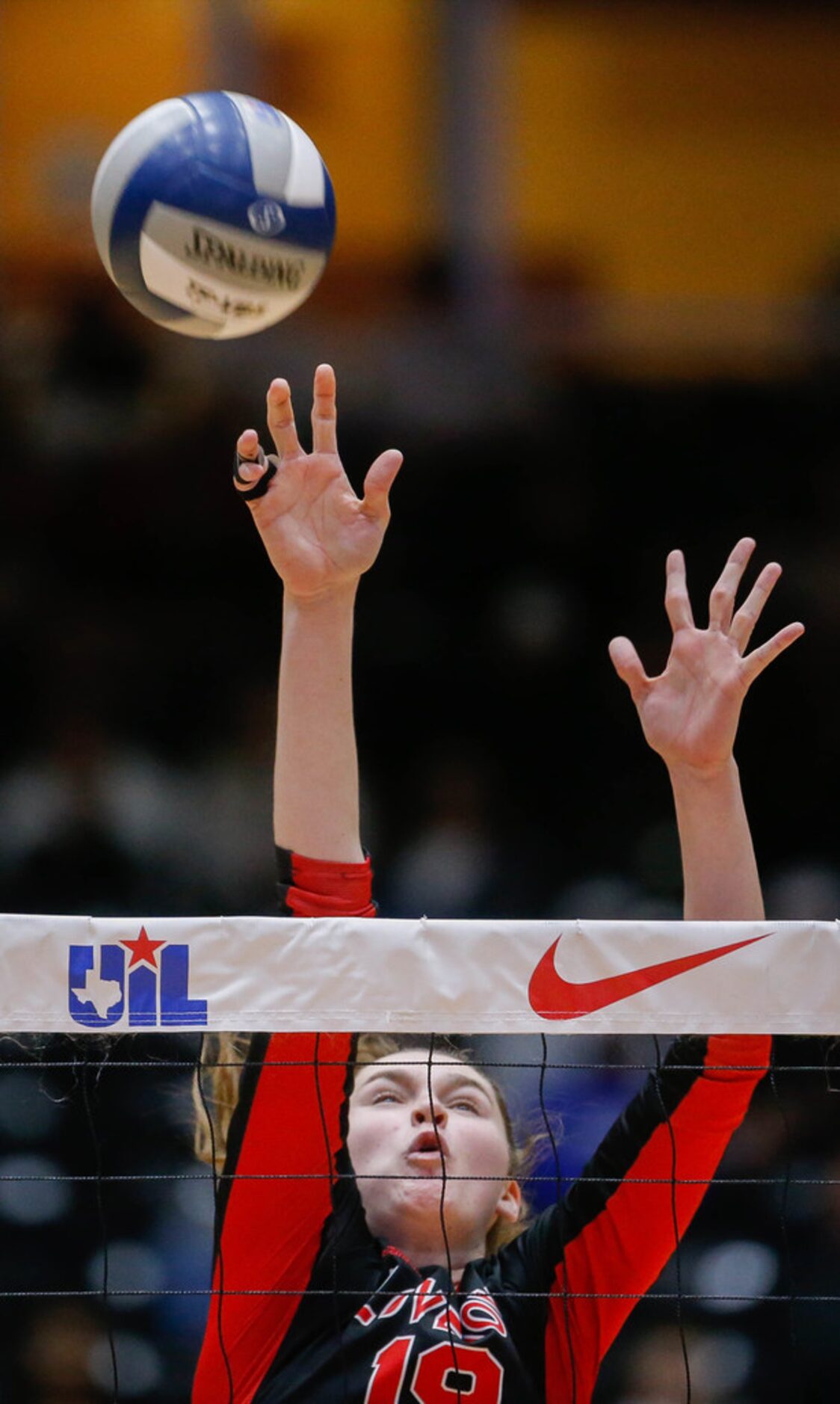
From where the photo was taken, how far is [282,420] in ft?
9.91

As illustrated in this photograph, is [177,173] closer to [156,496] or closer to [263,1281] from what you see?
[263,1281]

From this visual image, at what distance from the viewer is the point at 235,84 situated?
8.84 metres

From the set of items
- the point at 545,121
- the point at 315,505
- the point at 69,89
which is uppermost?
the point at 545,121

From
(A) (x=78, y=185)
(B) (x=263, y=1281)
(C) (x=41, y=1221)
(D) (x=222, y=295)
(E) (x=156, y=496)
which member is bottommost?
(B) (x=263, y=1281)

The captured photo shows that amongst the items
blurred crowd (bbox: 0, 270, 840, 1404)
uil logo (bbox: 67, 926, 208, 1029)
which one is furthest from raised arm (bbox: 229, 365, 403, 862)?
blurred crowd (bbox: 0, 270, 840, 1404)

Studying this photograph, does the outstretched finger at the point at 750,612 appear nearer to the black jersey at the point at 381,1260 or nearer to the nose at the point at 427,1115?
the black jersey at the point at 381,1260

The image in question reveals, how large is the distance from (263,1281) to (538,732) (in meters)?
5.35

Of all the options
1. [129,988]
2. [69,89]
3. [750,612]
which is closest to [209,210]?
[750,612]

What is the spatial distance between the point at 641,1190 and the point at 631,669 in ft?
3.19

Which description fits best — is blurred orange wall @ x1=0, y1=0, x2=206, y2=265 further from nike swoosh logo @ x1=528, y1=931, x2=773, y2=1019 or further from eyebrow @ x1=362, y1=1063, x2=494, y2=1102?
nike swoosh logo @ x1=528, y1=931, x2=773, y2=1019

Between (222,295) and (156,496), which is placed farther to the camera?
(156,496)

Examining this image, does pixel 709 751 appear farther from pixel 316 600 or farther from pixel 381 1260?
pixel 381 1260

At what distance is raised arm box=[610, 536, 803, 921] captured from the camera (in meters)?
3.03

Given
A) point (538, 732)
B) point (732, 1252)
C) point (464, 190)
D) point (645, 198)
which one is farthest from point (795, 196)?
point (732, 1252)
